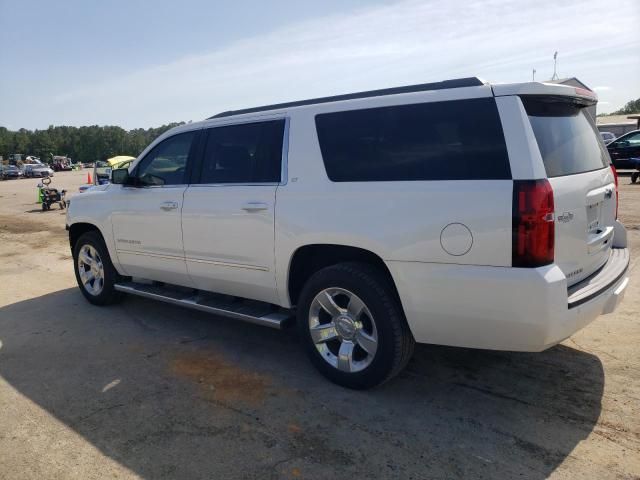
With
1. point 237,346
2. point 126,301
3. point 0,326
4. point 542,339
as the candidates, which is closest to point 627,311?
point 542,339

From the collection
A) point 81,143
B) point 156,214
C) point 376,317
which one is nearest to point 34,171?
point 156,214

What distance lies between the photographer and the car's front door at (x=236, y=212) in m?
3.99

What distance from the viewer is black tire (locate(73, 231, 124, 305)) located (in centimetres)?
565

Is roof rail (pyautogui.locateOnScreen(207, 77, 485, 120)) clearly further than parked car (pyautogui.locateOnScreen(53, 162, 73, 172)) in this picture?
No

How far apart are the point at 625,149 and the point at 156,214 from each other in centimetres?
1925

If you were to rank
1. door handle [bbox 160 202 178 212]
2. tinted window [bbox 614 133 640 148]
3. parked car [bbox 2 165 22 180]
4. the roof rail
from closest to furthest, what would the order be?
the roof rail → door handle [bbox 160 202 178 212] → tinted window [bbox 614 133 640 148] → parked car [bbox 2 165 22 180]

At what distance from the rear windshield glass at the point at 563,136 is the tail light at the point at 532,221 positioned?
0.61 ft

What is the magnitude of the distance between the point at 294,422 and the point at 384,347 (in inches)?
29.9

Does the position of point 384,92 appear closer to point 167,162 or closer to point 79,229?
point 167,162

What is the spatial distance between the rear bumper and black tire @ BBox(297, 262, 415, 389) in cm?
12

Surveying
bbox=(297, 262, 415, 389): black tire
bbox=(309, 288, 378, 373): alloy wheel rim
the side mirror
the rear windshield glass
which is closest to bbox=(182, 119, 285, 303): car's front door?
bbox=(309, 288, 378, 373): alloy wheel rim

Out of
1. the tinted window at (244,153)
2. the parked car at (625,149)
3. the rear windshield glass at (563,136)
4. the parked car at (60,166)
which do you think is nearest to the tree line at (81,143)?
the parked car at (60,166)

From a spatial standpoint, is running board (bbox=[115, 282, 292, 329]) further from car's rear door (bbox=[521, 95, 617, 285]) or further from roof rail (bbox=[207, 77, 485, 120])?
car's rear door (bbox=[521, 95, 617, 285])

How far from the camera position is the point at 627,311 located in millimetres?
4863
